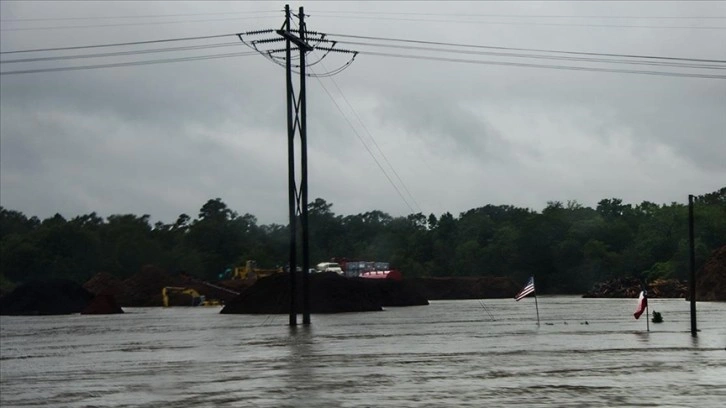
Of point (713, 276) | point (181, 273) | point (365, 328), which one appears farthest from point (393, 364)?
point (181, 273)

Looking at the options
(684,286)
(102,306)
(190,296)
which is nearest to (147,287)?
(190,296)

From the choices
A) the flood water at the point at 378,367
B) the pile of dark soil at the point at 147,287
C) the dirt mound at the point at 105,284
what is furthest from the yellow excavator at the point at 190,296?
the flood water at the point at 378,367

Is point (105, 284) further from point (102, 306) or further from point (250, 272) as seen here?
point (102, 306)

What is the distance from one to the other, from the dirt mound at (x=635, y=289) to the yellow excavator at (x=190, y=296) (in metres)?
46.4

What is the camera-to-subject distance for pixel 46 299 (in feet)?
319

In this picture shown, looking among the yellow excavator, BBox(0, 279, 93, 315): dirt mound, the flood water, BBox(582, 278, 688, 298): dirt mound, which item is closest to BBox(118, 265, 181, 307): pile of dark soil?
the yellow excavator

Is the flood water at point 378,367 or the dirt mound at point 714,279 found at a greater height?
the dirt mound at point 714,279

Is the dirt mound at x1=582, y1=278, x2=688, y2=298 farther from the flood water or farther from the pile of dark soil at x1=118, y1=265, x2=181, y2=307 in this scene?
the flood water

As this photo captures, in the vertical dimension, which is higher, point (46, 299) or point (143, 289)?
point (143, 289)

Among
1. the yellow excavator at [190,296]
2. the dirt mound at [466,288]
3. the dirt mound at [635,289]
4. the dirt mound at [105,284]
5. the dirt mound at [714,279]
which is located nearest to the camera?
the dirt mound at [714,279]

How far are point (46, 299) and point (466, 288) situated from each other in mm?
61503

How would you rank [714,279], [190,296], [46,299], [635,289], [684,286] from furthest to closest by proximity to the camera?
1. [635,289]
2. [684,286]
3. [190,296]
4. [714,279]
5. [46,299]

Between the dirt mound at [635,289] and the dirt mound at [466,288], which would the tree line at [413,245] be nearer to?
the dirt mound at [635,289]

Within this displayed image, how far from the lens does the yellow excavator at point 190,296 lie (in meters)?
111
